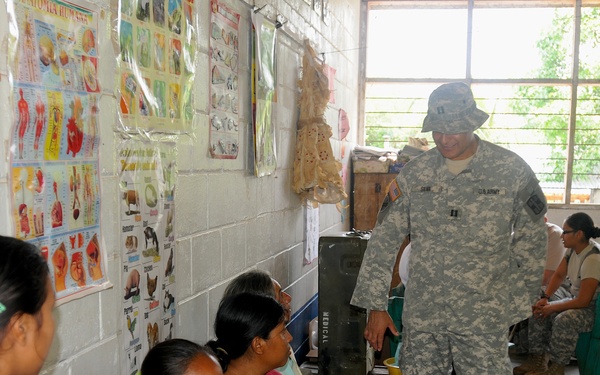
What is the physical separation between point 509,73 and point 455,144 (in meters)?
4.27

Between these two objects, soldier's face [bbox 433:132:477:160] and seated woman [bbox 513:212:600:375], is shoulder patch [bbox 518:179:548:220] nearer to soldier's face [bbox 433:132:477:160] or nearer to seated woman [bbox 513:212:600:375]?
soldier's face [bbox 433:132:477:160]

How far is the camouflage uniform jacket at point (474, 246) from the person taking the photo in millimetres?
2535

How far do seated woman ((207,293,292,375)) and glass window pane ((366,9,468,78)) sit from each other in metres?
Result: 4.89

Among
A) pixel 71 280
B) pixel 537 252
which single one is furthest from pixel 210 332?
pixel 537 252

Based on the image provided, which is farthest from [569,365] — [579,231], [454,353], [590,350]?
[454,353]

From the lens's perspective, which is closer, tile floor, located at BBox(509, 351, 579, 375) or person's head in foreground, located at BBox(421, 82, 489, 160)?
person's head in foreground, located at BBox(421, 82, 489, 160)

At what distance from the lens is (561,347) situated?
4.09 metres

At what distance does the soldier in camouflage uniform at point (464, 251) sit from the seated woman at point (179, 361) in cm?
131

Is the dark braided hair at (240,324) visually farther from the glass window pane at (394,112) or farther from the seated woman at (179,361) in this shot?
the glass window pane at (394,112)

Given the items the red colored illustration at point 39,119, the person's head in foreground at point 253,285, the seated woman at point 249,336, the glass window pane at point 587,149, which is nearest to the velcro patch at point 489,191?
the person's head in foreground at point 253,285

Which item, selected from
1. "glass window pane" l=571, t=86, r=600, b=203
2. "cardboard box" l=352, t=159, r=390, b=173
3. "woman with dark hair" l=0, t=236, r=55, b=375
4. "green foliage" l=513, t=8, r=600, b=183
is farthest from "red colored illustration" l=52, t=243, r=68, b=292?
"glass window pane" l=571, t=86, r=600, b=203

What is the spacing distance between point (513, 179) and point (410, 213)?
1.41 feet

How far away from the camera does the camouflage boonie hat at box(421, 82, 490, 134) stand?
252 centimetres

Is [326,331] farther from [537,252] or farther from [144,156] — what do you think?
[144,156]
